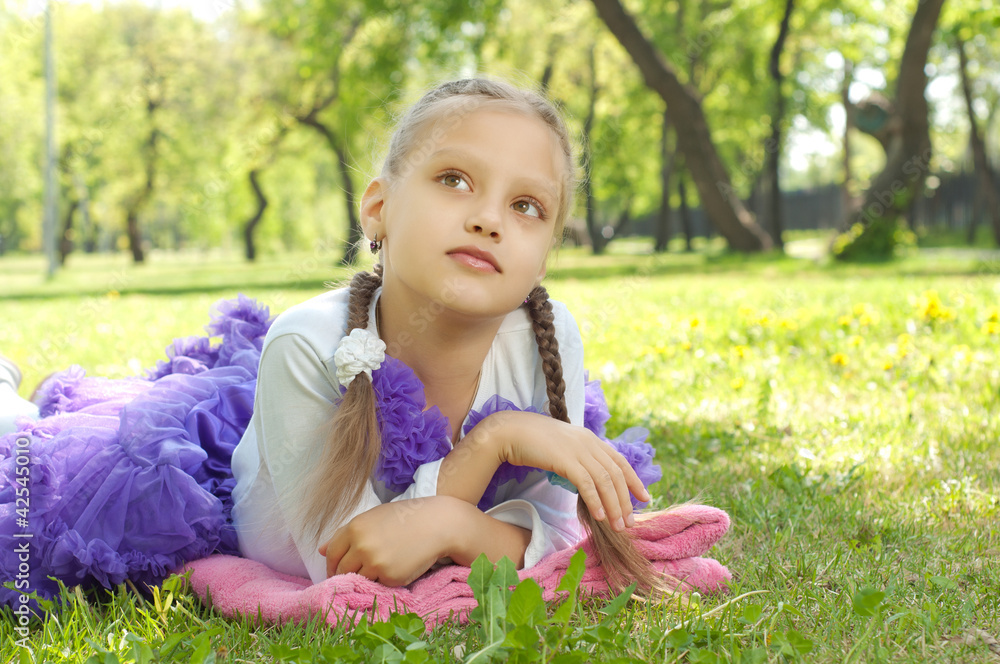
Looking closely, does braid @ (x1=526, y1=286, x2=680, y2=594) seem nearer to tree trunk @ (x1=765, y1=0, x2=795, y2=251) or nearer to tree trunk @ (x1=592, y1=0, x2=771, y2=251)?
tree trunk @ (x1=592, y1=0, x2=771, y2=251)

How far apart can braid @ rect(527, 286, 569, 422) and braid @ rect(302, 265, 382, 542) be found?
1.62ft

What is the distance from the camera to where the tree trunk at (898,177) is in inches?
469

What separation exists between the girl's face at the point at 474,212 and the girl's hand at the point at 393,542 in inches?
19.3

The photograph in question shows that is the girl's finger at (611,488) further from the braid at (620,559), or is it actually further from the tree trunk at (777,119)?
the tree trunk at (777,119)

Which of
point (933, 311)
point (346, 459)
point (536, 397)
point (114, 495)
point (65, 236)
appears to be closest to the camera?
point (346, 459)

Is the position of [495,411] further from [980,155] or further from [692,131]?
[980,155]

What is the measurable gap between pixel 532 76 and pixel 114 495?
1612 centimetres

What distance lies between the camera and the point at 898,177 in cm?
1213

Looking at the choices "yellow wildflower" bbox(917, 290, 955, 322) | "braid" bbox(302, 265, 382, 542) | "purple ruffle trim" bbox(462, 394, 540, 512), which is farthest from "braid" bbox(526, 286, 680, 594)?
"yellow wildflower" bbox(917, 290, 955, 322)

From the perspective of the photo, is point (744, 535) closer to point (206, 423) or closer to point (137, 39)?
point (206, 423)

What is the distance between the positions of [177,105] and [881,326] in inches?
1053

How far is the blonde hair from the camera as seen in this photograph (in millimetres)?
1790

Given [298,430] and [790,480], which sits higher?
[298,430]

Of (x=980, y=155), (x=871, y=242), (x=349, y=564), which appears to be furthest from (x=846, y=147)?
(x=349, y=564)
